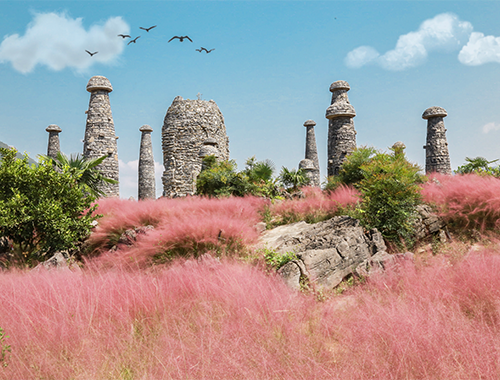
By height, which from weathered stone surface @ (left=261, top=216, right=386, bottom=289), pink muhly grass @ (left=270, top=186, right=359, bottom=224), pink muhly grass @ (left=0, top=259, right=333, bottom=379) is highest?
pink muhly grass @ (left=270, top=186, right=359, bottom=224)

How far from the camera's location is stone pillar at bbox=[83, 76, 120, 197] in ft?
52.5

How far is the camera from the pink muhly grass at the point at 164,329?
2607 mm

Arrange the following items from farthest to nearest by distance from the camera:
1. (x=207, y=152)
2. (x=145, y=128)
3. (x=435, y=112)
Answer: (x=145, y=128) → (x=435, y=112) → (x=207, y=152)

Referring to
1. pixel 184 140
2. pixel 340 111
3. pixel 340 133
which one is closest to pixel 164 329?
pixel 340 133

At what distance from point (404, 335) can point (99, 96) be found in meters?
17.1

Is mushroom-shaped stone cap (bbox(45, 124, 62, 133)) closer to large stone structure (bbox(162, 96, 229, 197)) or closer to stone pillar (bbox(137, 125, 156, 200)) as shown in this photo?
stone pillar (bbox(137, 125, 156, 200))

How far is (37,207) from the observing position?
6680 millimetres

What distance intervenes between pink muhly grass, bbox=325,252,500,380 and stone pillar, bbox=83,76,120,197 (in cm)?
1469

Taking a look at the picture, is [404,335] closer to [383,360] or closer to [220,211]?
[383,360]

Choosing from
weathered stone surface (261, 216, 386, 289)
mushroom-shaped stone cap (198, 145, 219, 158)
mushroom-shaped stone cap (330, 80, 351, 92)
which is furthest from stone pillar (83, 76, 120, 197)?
weathered stone surface (261, 216, 386, 289)

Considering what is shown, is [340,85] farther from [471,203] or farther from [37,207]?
[37,207]

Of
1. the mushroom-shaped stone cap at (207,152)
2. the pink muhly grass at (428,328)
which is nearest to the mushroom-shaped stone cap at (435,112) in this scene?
the mushroom-shaped stone cap at (207,152)

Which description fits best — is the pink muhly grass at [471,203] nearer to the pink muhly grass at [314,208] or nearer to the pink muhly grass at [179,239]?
the pink muhly grass at [314,208]

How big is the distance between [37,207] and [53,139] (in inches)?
827
